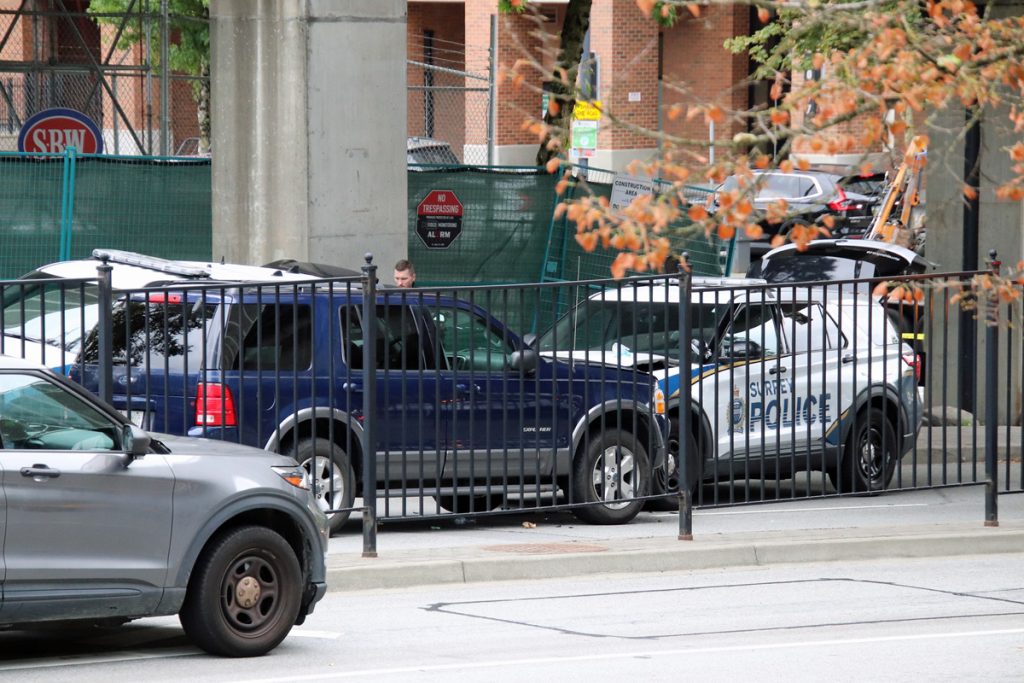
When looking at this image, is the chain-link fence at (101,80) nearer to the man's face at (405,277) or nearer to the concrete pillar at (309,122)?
the concrete pillar at (309,122)

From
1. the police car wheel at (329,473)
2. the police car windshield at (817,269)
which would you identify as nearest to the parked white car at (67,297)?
the police car wheel at (329,473)

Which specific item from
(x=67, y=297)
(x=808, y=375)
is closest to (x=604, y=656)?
(x=808, y=375)

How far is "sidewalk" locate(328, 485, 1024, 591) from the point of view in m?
11.0

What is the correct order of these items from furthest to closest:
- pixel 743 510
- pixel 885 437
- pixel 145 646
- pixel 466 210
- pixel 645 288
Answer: pixel 466 210, pixel 743 510, pixel 885 437, pixel 645 288, pixel 145 646

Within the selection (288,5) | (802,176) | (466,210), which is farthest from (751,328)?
(802,176)

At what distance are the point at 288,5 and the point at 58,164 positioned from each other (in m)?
3.80

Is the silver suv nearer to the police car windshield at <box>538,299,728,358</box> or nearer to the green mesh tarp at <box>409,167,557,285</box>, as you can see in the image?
the police car windshield at <box>538,299,728,358</box>

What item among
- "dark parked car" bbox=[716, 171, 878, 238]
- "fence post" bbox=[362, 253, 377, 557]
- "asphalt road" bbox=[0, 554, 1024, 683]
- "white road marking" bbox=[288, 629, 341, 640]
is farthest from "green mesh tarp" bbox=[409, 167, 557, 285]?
"dark parked car" bbox=[716, 171, 878, 238]

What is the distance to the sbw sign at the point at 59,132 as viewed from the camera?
2477 cm

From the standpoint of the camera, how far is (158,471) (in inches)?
318

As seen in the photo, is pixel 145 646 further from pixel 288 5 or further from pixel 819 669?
pixel 288 5

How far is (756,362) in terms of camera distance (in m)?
12.6

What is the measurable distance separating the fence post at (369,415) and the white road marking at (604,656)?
2685 mm

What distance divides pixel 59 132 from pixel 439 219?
22.9 feet
